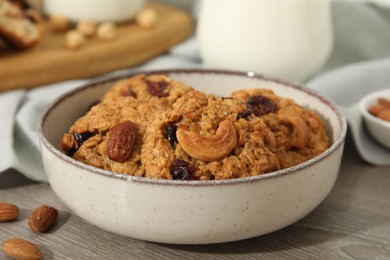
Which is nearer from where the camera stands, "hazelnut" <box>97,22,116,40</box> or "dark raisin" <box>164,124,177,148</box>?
"dark raisin" <box>164,124,177,148</box>

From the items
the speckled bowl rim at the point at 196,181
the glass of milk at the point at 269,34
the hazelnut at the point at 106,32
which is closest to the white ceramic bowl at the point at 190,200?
the speckled bowl rim at the point at 196,181

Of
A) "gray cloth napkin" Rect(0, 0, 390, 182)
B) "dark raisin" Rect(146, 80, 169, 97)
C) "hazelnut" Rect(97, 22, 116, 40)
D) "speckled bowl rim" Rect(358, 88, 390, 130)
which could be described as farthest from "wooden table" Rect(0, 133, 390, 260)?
"hazelnut" Rect(97, 22, 116, 40)

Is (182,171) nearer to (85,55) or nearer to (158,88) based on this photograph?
(158,88)

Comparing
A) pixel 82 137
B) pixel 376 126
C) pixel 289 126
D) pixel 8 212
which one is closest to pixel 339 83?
pixel 376 126

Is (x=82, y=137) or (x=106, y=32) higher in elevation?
(x=82, y=137)

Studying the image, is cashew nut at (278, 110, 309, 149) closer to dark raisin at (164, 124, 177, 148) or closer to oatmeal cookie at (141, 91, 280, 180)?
oatmeal cookie at (141, 91, 280, 180)

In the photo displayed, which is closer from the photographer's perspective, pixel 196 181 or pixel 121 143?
pixel 196 181

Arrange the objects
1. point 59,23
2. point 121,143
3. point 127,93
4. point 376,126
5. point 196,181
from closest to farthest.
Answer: point 196,181
point 121,143
point 127,93
point 376,126
point 59,23
